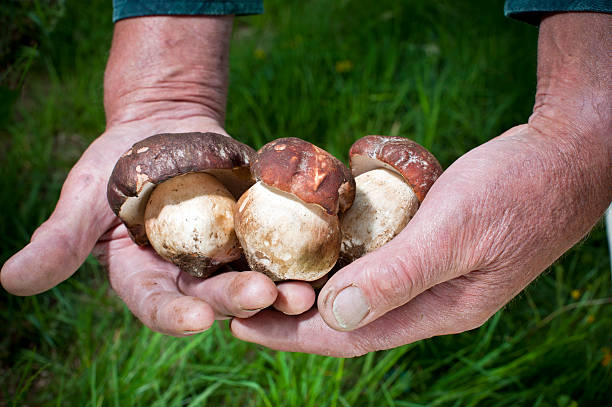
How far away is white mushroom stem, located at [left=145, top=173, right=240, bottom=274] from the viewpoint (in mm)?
1818

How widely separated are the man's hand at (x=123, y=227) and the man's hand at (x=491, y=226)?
0.21 metres

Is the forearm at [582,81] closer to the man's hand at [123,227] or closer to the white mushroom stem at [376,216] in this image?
the white mushroom stem at [376,216]

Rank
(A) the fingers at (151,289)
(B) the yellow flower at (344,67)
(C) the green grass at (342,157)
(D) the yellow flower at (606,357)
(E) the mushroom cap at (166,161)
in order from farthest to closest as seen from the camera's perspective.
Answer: (B) the yellow flower at (344,67) → (D) the yellow flower at (606,357) → (C) the green grass at (342,157) → (E) the mushroom cap at (166,161) → (A) the fingers at (151,289)

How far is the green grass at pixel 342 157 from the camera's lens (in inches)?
99.3

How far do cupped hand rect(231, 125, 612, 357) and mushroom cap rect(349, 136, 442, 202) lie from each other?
0.10m

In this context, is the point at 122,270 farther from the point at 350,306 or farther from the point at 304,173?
the point at 350,306

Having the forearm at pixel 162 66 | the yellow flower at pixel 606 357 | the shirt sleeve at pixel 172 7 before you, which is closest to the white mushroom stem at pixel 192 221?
the forearm at pixel 162 66

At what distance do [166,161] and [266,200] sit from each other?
1.16ft

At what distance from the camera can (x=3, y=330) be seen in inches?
113

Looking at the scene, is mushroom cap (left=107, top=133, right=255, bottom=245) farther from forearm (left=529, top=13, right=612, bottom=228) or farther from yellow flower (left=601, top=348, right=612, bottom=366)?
yellow flower (left=601, top=348, right=612, bottom=366)

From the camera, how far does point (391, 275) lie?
59.1 inches

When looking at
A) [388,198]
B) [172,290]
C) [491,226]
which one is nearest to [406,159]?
[388,198]

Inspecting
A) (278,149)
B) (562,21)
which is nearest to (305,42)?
(562,21)

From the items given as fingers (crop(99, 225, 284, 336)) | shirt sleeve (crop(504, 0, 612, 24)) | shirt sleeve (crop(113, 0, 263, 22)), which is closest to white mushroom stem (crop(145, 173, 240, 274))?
fingers (crop(99, 225, 284, 336))
